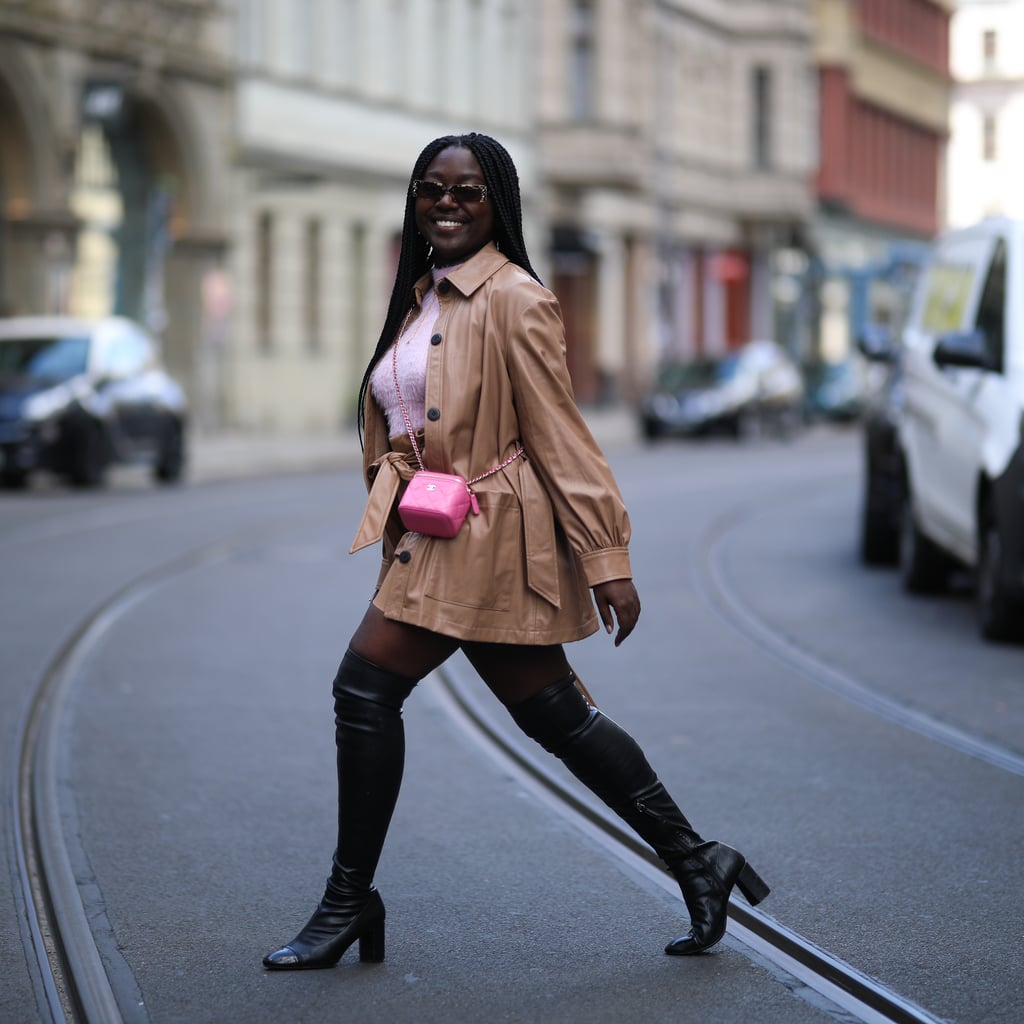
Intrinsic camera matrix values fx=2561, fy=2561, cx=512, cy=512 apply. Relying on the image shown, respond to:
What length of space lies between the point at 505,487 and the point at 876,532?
11271 mm

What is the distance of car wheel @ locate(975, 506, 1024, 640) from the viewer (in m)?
11.6

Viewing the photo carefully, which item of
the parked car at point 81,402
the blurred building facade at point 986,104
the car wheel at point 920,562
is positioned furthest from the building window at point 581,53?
the blurred building facade at point 986,104

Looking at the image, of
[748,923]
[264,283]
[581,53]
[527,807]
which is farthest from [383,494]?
[581,53]

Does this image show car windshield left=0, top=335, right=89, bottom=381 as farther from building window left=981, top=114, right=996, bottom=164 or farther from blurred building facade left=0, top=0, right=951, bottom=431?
building window left=981, top=114, right=996, bottom=164

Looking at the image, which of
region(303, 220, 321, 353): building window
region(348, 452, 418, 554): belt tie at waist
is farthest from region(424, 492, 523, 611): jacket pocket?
region(303, 220, 321, 353): building window

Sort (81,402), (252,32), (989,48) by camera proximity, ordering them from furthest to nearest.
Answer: (989,48)
(252,32)
(81,402)

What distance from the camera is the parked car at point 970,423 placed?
11.5 m

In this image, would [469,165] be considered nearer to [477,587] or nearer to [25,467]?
[477,587]

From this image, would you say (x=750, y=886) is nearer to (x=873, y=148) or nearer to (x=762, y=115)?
(x=762, y=115)

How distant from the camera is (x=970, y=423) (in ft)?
40.0

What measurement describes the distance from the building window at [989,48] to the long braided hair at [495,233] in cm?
10077

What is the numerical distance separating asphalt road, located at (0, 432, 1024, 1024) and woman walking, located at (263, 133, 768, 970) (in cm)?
31

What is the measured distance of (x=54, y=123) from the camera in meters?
33.8

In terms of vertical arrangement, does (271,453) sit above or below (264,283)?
below
